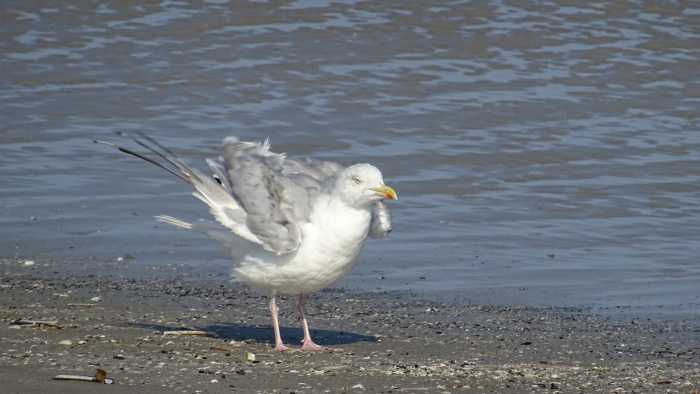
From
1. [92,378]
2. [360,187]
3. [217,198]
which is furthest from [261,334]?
[92,378]

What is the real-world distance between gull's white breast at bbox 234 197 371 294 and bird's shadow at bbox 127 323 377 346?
1.62 feet

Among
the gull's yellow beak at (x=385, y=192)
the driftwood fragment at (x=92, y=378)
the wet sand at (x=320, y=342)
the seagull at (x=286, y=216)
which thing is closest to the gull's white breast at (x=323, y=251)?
the seagull at (x=286, y=216)

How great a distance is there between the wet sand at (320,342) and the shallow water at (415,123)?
590 millimetres

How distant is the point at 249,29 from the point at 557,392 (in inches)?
493

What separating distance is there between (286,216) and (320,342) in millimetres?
933

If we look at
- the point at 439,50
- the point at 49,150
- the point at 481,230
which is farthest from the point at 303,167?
the point at 439,50

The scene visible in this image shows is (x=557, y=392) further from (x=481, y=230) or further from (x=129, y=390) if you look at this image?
(x=481, y=230)

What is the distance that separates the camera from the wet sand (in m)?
7.25

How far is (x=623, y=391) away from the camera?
720 centimetres

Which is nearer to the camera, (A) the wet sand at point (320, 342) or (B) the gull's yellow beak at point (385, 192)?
(A) the wet sand at point (320, 342)

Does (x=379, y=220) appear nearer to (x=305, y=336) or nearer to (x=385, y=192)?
(x=385, y=192)

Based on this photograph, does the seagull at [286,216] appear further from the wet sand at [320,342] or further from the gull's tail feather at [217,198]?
the wet sand at [320,342]

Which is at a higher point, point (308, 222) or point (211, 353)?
point (308, 222)

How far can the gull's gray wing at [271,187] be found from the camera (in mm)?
8102
